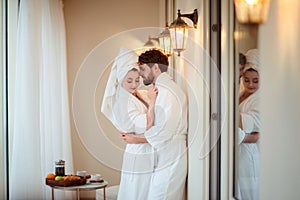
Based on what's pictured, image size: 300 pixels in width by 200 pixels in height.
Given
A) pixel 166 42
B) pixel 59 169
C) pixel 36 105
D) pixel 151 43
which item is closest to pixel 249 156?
pixel 166 42

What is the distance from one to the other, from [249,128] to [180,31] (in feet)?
4.63

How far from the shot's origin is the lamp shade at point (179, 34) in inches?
131

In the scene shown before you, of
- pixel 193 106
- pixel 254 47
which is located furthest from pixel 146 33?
pixel 254 47

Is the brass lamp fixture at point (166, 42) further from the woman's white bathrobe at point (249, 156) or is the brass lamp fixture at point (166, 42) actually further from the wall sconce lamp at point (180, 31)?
the woman's white bathrobe at point (249, 156)

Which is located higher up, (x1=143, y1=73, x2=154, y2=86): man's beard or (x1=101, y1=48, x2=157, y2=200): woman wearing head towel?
(x1=143, y1=73, x2=154, y2=86): man's beard

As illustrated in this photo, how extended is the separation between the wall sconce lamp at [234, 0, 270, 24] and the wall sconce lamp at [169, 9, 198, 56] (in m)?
1.18

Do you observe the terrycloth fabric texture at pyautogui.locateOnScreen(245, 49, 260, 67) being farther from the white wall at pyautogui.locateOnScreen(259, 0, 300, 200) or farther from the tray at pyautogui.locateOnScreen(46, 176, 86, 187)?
the tray at pyautogui.locateOnScreen(46, 176, 86, 187)

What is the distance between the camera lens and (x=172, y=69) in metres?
3.72

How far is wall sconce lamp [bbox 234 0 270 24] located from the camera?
1.77m

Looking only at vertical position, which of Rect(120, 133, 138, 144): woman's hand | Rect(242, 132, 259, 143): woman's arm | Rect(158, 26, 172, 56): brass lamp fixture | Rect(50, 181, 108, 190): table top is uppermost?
Rect(158, 26, 172, 56): brass lamp fixture

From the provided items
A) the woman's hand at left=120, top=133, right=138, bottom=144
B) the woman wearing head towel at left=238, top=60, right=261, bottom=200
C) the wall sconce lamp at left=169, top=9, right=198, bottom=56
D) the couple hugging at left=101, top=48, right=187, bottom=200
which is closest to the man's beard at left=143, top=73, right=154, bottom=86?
the couple hugging at left=101, top=48, right=187, bottom=200

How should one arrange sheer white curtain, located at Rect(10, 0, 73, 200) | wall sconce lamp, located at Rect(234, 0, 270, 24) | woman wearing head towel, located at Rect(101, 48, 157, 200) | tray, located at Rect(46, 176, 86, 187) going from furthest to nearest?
sheer white curtain, located at Rect(10, 0, 73, 200) < tray, located at Rect(46, 176, 86, 187) < woman wearing head towel, located at Rect(101, 48, 157, 200) < wall sconce lamp, located at Rect(234, 0, 270, 24)

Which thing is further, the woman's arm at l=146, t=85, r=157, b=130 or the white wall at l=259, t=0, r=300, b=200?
the woman's arm at l=146, t=85, r=157, b=130

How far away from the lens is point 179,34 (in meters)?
3.38
